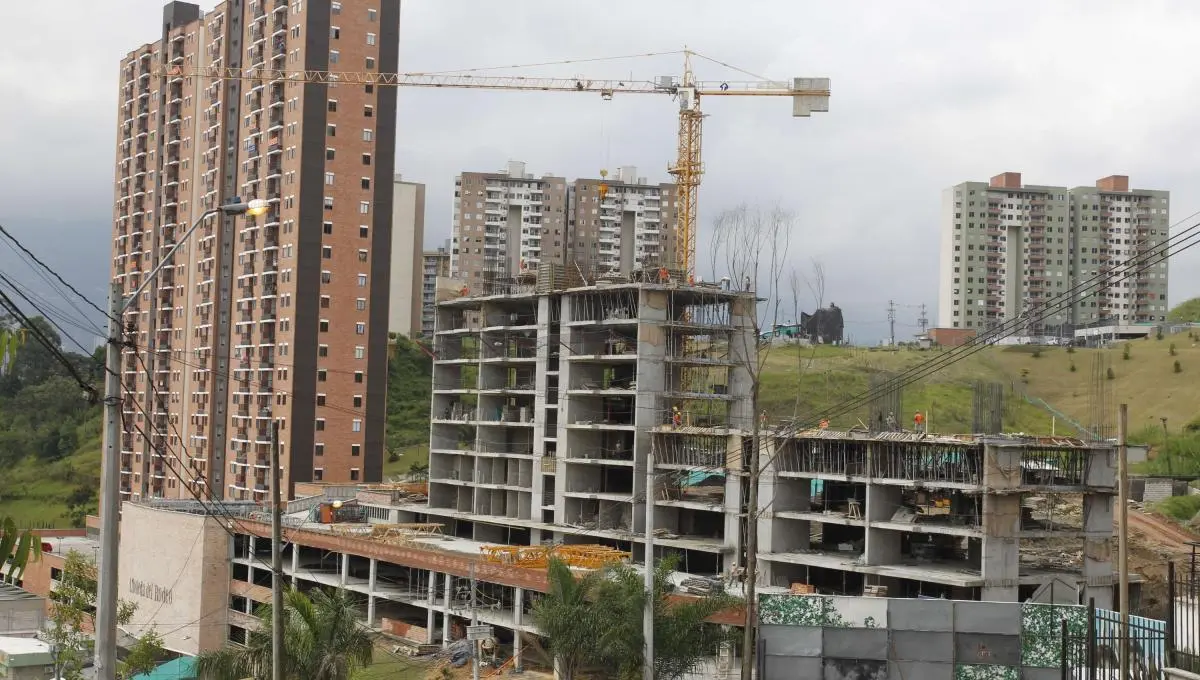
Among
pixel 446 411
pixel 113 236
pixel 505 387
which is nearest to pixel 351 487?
pixel 446 411

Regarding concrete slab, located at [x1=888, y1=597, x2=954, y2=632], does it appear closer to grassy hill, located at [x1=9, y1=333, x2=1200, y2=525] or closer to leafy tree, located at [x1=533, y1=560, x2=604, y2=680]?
leafy tree, located at [x1=533, y1=560, x2=604, y2=680]

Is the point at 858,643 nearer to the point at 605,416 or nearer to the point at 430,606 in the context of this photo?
the point at 430,606

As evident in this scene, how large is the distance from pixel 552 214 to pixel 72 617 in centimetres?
12068

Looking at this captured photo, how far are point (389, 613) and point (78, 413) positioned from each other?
2941 inches

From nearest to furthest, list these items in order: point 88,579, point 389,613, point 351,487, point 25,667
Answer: point 25,667
point 88,579
point 389,613
point 351,487

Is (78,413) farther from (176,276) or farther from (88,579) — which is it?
(88,579)

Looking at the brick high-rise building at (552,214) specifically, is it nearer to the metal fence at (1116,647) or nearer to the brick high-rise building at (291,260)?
the brick high-rise building at (291,260)

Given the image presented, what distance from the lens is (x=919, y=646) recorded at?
28.5 metres

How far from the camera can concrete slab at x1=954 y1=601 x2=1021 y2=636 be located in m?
28.4

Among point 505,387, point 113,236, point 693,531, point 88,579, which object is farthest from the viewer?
point 113,236

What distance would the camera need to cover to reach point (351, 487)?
229ft

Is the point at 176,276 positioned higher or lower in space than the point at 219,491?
higher

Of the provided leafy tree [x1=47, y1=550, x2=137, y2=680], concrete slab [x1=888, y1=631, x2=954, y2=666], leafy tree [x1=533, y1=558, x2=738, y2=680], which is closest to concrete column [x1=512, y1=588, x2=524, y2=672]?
leafy tree [x1=533, y1=558, x2=738, y2=680]

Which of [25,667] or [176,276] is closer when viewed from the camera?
[25,667]
